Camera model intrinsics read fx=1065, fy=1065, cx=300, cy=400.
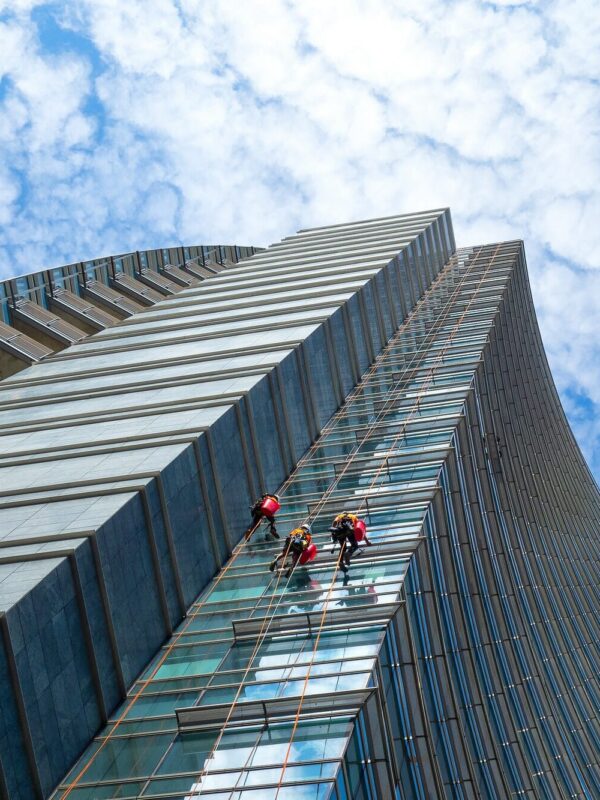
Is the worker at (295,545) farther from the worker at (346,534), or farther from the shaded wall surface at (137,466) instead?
the shaded wall surface at (137,466)

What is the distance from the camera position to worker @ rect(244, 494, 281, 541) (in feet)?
86.6

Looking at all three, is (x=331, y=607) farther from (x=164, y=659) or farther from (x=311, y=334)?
(x=311, y=334)

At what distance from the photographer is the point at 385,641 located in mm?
20656

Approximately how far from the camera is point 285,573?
2459 centimetres

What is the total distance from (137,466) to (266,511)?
3518 mm

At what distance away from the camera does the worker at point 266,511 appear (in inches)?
1040

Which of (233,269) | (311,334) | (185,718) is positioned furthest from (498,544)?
(233,269)

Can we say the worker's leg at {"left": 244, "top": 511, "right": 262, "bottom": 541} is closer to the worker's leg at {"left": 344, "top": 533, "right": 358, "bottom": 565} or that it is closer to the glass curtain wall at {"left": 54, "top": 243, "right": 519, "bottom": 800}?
the glass curtain wall at {"left": 54, "top": 243, "right": 519, "bottom": 800}

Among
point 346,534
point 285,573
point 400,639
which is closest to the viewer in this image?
point 400,639

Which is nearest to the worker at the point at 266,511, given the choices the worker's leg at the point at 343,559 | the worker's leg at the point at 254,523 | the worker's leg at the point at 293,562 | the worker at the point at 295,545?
the worker's leg at the point at 254,523

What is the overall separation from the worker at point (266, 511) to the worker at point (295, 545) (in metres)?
1.89

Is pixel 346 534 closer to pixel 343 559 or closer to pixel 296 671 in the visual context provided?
pixel 343 559

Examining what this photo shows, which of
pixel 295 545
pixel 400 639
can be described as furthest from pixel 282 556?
pixel 400 639

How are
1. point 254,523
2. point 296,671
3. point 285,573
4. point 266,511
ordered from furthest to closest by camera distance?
point 254,523 < point 266,511 < point 285,573 < point 296,671
